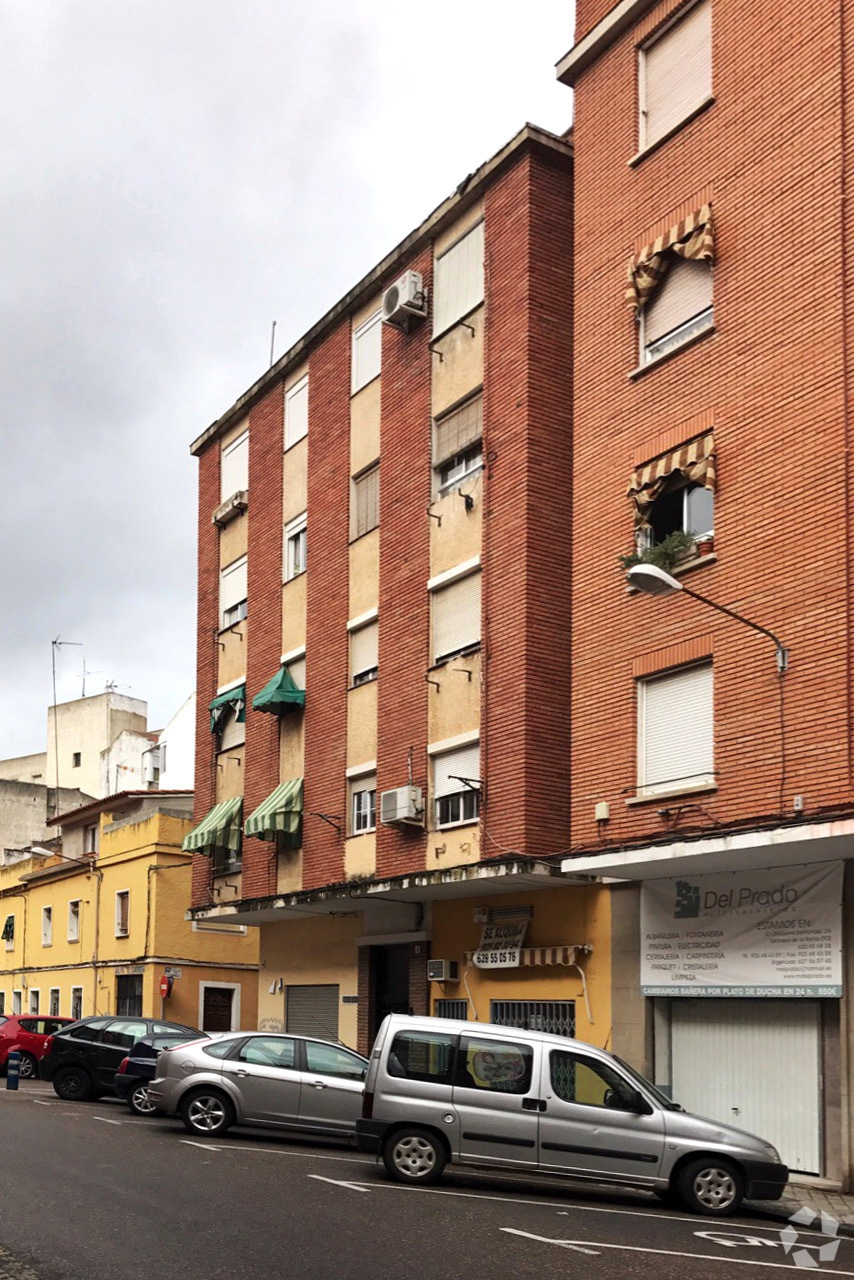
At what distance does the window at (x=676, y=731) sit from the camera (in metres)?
17.2

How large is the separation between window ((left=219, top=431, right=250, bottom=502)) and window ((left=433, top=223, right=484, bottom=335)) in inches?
311

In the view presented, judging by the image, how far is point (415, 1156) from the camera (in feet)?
46.9

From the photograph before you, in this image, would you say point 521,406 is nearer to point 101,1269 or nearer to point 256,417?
point 256,417

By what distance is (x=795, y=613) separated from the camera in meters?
16.0

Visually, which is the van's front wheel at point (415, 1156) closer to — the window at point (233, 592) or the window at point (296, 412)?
the window at point (296, 412)

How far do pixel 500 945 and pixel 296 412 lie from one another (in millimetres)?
11859

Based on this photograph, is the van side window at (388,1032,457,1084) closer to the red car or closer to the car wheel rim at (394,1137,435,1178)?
the car wheel rim at (394,1137,435,1178)

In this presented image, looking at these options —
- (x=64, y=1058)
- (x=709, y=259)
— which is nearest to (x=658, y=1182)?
(x=709, y=259)

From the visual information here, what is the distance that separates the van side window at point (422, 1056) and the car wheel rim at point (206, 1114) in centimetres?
404

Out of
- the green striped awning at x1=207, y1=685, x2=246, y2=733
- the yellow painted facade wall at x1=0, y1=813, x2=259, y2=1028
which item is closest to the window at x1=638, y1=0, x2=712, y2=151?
the green striped awning at x1=207, y1=685, x2=246, y2=733

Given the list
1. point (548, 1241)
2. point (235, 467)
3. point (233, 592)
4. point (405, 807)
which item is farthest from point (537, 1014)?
point (235, 467)

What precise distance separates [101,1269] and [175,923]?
91.7 ft

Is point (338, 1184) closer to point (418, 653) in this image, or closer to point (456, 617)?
point (456, 617)

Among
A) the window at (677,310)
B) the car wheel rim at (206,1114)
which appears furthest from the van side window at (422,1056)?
the window at (677,310)
